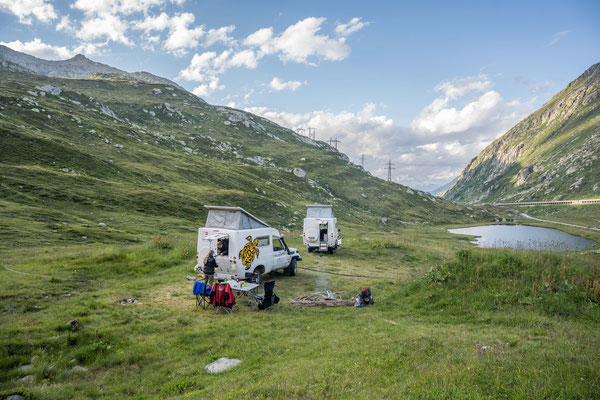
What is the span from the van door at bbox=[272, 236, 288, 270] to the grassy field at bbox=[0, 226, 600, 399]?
5.55ft

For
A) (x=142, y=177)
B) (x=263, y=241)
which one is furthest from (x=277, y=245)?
(x=142, y=177)

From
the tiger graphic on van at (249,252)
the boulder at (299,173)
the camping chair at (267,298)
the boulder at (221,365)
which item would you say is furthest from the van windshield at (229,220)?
the boulder at (299,173)

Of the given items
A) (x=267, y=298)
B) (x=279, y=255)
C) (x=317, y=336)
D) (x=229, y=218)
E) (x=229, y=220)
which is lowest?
(x=317, y=336)

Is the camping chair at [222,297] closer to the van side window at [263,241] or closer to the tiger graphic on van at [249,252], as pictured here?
the tiger graphic on van at [249,252]

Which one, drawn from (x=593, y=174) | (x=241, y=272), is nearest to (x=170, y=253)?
(x=241, y=272)

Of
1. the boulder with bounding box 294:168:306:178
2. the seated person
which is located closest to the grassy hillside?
the boulder with bounding box 294:168:306:178

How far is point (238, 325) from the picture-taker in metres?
11.0

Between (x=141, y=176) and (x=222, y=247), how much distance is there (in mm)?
55260

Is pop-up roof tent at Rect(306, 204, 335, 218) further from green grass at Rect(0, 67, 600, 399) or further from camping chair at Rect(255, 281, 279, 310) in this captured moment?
camping chair at Rect(255, 281, 279, 310)

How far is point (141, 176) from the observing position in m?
61.6

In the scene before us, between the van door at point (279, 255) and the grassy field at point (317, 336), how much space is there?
5.55ft

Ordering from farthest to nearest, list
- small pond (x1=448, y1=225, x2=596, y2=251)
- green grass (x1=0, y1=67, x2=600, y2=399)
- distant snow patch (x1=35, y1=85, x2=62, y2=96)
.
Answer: distant snow patch (x1=35, y1=85, x2=62, y2=96) < small pond (x1=448, y1=225, x2=596, y2=251) < green grass (x1=0, y1=67, x2=600, y2=399)

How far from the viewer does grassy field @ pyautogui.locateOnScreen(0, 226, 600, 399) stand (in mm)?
6176

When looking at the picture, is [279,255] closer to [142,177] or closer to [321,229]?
[321,229]
